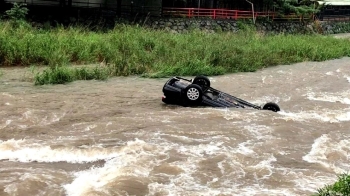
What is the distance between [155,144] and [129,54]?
9587 mm

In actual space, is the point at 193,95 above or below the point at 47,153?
above

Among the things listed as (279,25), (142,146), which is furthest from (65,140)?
(279,25)

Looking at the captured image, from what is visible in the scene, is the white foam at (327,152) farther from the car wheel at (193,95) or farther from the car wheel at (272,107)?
the car wheel at (193,95)

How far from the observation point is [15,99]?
37.8 ft

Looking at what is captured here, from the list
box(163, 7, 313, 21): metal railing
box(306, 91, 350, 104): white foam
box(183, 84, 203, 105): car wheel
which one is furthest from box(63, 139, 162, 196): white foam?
box(163, 7, 313, 21): metal railing

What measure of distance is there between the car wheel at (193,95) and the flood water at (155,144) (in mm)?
239

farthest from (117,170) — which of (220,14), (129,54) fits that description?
(220,14)

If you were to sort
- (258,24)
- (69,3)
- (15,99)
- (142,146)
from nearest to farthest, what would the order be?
(142,146), (15,99), (69,3), (258,24)

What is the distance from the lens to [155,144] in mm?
8375

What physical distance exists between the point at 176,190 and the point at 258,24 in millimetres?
31319

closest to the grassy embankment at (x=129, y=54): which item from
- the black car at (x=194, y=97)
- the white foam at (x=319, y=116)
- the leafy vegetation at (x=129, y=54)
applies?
the leafy vegetation at (x=129, y=54)

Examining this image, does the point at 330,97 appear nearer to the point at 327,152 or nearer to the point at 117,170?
the point at 327,152

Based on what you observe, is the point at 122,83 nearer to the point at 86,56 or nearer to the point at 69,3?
the point at 86,56

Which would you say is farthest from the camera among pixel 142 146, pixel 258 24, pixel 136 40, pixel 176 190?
pixel 258 24
